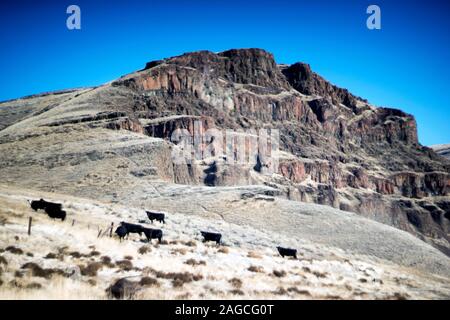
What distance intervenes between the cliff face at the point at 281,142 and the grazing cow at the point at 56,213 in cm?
6548

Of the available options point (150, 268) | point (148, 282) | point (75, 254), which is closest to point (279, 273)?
point (150, 268)

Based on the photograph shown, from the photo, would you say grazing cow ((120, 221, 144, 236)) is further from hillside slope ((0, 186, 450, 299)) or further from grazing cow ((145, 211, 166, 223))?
grazing cow ((145, 211, 166, 223))

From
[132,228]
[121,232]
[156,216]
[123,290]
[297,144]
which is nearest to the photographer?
[123,290]

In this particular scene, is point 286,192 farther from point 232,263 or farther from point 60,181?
point 232,263

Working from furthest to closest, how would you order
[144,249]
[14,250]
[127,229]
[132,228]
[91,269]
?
[132,228] → [127,229] → [144,249] → [14,250] → [91,269]

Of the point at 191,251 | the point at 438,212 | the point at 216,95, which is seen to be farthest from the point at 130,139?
the point at 438,212

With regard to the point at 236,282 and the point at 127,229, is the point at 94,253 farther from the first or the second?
the point at 127,229

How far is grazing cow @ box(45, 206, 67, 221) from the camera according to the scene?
27.1 m

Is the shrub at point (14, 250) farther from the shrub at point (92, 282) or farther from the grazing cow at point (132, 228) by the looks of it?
the grazing cow at point (132, 228)

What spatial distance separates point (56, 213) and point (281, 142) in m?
150

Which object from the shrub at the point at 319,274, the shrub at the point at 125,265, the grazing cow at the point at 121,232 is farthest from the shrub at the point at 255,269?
the grazing cow at the point at 121,232

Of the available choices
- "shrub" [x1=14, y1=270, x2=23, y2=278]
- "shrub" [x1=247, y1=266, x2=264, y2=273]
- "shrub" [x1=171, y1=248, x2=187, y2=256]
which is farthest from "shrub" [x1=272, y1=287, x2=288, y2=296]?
"shrub" [x1=14, y1=270, x2=23, y2=278]

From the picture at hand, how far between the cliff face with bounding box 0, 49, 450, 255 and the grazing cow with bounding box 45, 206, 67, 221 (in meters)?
65.5

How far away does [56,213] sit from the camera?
27.4 m
